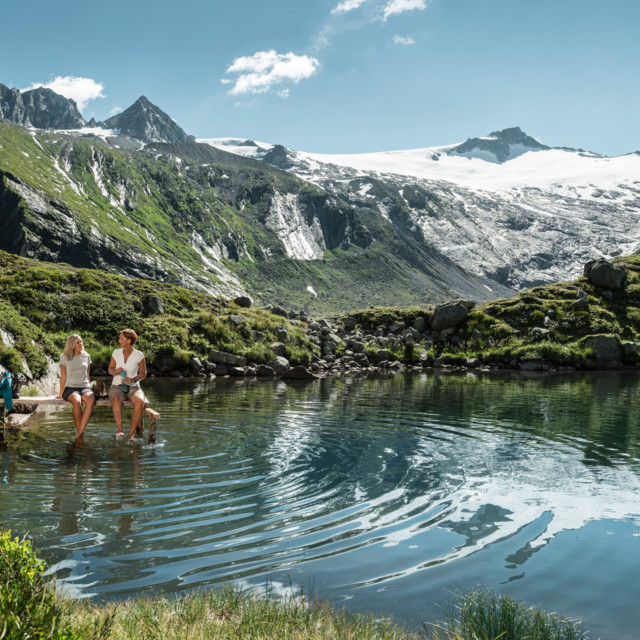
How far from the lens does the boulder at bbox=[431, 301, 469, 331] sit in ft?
202

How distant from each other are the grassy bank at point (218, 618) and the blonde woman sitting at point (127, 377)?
10.0 metres

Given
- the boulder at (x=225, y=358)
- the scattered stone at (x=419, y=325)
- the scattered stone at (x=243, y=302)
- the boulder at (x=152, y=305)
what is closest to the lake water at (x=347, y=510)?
the boulder at (x=225, y=358)

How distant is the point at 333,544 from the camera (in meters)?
7.78

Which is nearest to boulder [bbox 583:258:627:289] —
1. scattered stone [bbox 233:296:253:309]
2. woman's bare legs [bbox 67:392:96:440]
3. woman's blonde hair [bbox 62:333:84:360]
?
scattered stone [bbox 233:296:253:309]

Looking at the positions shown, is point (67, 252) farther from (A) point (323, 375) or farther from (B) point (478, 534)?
(B) point (478, 534)

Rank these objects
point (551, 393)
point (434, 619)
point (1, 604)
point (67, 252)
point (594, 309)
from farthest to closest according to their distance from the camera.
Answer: point (67, 252) → point (594, 309) → point (551, 393) → point (434, 619) → point (1, 604)

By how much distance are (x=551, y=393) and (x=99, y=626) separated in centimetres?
3100

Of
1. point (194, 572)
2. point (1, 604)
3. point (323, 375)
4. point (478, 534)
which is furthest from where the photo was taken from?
point (323, 375)

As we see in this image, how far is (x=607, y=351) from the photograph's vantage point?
5356 cm

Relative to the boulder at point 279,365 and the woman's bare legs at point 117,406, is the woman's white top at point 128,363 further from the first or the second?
the boulder at point 279,365

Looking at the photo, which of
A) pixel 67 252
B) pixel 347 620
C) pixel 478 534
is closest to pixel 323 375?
pixel 478 534

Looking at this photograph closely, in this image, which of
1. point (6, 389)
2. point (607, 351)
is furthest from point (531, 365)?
point (6, 389)

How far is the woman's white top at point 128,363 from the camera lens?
15469 mm

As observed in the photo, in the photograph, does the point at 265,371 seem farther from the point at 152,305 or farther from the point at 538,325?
the point at 538,325
